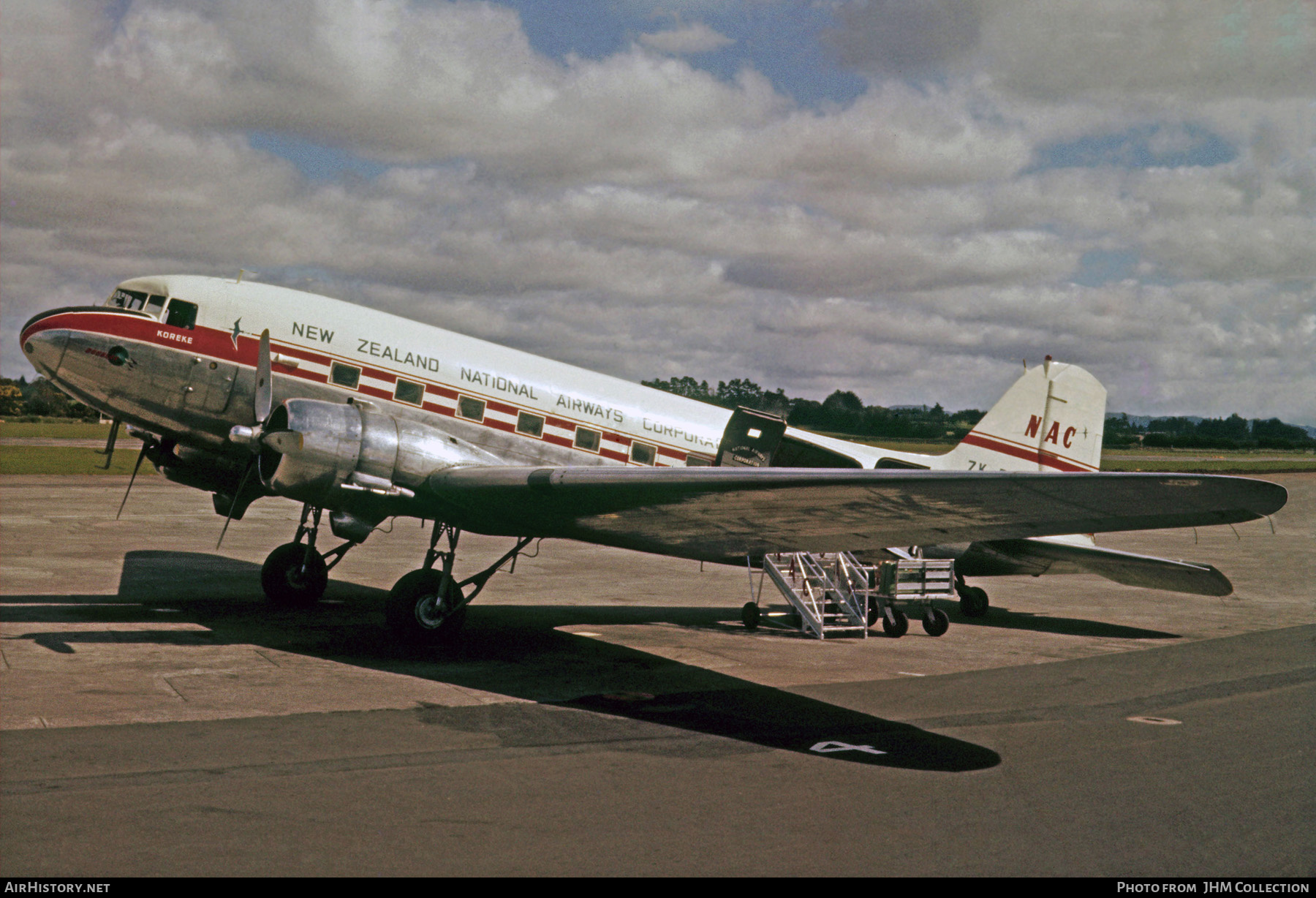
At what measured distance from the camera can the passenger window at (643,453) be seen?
51.5 ft

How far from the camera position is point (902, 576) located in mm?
16812

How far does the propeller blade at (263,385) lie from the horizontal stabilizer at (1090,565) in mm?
12378

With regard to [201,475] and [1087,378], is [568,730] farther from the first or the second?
[1087,378]

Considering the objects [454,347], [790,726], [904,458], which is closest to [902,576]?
[904,458]

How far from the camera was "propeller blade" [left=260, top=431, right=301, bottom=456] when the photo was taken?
12023mm

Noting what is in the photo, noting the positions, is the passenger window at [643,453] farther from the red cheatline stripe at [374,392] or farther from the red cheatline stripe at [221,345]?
the red cheatline stripe at [374,392]

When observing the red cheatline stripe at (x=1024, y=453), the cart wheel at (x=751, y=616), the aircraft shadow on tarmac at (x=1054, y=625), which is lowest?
the cart wheel at (x=751, y=616)

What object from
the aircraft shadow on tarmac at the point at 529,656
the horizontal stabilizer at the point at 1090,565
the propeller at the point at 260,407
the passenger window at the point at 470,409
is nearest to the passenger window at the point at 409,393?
the passenger window at the point at 470,409

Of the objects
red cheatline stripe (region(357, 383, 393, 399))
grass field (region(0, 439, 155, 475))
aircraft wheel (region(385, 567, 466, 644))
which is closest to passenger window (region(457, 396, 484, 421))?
red cheatline stripe (region(357, 383, 393, 399))

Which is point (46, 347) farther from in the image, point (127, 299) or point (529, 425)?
point (529, 425)

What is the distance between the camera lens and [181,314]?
14258 mm

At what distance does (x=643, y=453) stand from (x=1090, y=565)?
861cm

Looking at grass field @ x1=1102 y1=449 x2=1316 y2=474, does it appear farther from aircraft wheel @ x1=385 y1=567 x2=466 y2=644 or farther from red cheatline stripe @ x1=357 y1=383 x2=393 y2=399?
aircraft wheel @ x1=385 y1=567 x2=466 y2=644

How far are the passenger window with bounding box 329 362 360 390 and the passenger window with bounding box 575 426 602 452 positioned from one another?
11.3 feet
